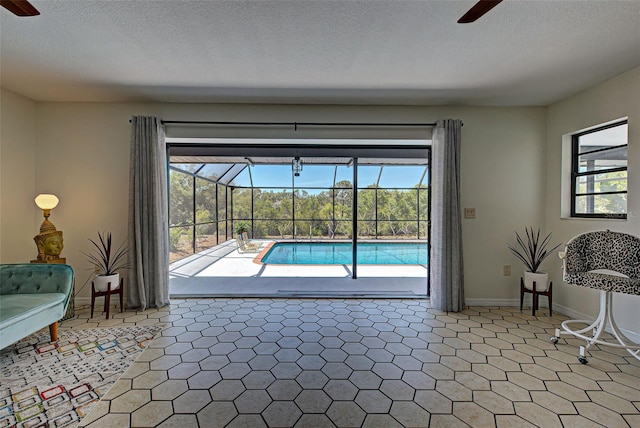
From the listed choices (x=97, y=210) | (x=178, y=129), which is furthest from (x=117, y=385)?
(x=178, y=129)

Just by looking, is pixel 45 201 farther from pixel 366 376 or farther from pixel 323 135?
pixel 366 376

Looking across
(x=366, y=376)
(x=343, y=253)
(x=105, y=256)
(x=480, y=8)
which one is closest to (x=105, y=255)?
(x=105, y=256)

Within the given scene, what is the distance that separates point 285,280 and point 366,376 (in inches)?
109

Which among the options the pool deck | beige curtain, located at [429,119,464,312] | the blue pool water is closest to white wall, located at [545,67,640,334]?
beige curtain, located at [429,119,464,312]

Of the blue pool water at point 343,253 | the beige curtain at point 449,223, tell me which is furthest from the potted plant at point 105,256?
the beige curtain at point 449,223

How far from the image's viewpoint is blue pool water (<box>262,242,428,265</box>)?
280 inches

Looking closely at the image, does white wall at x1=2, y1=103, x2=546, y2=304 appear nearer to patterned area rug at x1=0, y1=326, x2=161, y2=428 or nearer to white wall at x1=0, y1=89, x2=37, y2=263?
white wall at x1=0, y1=89, x2=37, y2=263

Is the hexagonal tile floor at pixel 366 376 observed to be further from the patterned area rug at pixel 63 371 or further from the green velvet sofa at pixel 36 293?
the green velvet sofa at pixel 36 293

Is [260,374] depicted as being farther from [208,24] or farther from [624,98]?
[624,98]

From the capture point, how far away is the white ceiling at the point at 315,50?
Result: 191 centimetres

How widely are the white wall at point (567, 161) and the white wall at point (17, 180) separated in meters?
6.05

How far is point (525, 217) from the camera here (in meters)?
3.62

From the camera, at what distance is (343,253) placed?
7875 millimetres

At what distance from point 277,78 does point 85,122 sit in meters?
2.47
